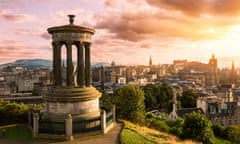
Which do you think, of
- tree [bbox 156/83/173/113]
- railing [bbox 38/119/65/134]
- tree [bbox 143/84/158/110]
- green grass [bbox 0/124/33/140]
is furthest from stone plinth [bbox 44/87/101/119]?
tree [bbox 156/83/173/113]

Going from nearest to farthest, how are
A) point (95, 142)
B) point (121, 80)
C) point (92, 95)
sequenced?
1. point (95, 142)
2. point (92, 95)
3. point (121, 80)

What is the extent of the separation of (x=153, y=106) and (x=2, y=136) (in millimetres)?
53676

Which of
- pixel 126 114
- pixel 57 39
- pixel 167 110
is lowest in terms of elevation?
pixel 167 110

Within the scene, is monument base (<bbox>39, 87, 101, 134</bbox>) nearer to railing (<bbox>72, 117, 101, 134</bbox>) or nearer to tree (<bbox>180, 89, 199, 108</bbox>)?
railing (<bbox>72, 117, 101, 134</bbox>)

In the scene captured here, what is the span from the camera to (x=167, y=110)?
73750 millimetres

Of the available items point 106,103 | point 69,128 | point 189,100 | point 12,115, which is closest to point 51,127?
point 69,128

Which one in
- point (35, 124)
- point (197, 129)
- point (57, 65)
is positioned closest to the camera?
point (35, 124)

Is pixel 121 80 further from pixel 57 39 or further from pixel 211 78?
pixel 57 39

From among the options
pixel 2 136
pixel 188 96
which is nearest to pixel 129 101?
pixel 2 136

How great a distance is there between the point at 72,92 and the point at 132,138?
5424mm

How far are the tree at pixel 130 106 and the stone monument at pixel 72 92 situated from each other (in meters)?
8.88

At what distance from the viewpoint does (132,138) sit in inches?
744

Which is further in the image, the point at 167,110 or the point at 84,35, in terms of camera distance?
the point at 167,110

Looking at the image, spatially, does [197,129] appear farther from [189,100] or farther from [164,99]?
[189,100]
